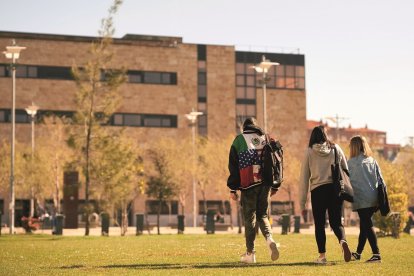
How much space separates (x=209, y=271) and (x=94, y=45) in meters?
22.9

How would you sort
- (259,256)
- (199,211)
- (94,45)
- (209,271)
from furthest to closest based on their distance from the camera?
1. (199,211)
2. (94,45)
3. (259,256)
4. (209,271)

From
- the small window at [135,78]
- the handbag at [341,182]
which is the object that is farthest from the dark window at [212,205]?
the handbag at [341,182]

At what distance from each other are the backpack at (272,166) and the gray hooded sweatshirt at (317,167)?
346 millimetres

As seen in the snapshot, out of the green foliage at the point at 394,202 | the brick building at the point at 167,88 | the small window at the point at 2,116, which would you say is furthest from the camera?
the brick building at the point at 167,88

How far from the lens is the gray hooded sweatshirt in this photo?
468 inches

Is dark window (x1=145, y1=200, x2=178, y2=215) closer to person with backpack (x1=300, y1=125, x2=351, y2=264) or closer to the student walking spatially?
the student walking

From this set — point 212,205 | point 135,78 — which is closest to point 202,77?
point 135,78

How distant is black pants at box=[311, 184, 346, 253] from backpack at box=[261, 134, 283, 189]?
0.57 meters

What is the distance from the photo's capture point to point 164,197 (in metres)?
48.4

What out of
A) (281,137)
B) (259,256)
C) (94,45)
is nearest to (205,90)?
(281,137)

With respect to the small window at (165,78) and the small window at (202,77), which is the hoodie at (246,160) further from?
the small window at (202,77)

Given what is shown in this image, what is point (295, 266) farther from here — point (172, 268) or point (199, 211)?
point (199, 211)

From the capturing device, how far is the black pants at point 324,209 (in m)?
11.8

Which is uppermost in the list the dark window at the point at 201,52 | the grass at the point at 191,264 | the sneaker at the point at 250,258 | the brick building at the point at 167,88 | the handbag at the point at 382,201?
the dark window at the point at 201,52
